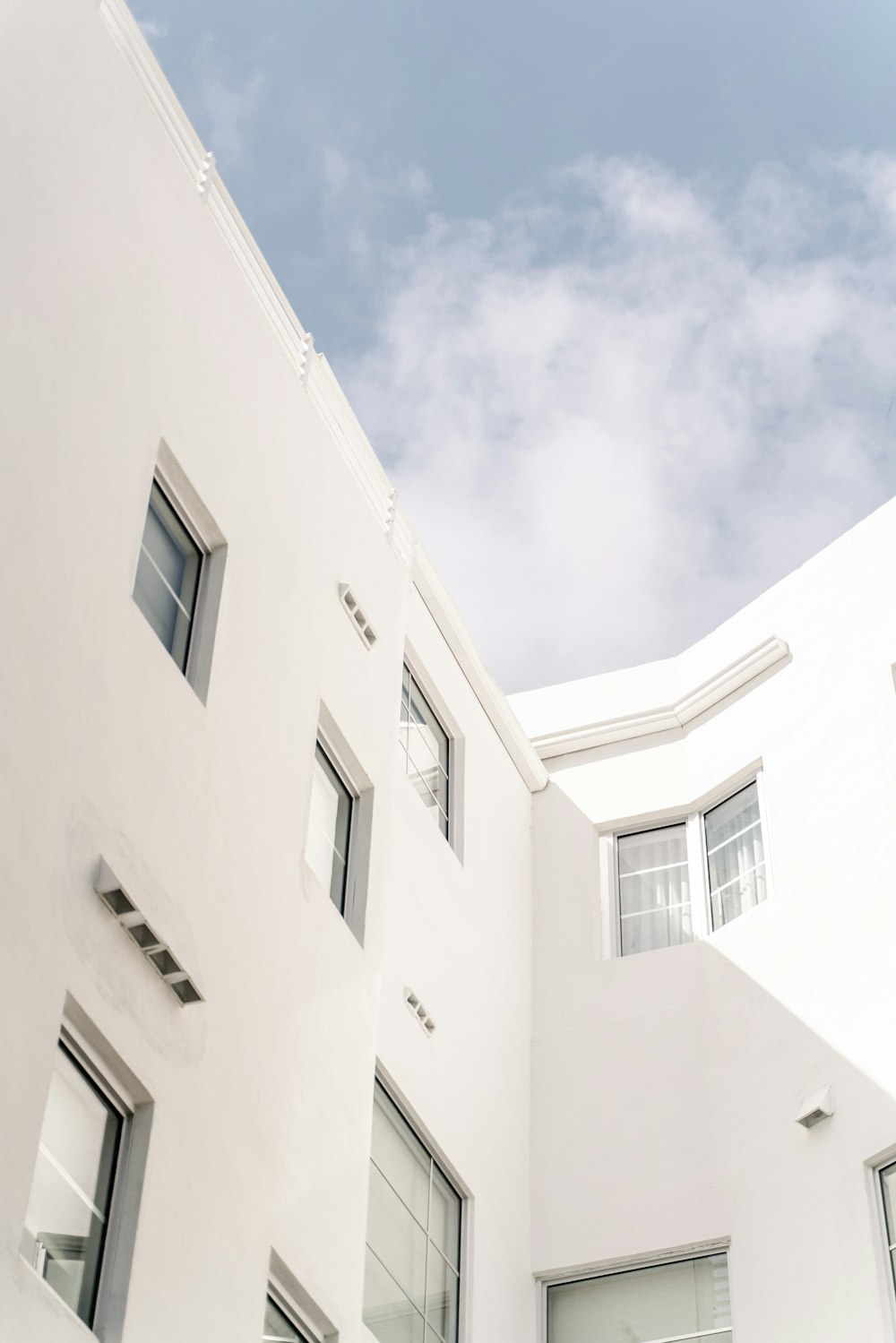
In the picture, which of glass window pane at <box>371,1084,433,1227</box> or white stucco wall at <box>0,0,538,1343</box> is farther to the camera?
glass window pane at <box>371,1084,433,1227</box>

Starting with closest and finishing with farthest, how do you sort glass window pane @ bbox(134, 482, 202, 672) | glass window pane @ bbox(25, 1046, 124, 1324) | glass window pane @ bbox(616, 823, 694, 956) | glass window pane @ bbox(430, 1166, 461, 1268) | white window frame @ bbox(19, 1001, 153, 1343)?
glass window pane @ bbox(25, 1046, 124, 1324), white window frame @ bbox(19, 1001, 153, 1343), glass window pane @ bbox(134, 482, 202, 672), glass window pane @ bbox(430, 1166, 461, 1268), glass window pane @ bbox(616, 823, 694, 956)

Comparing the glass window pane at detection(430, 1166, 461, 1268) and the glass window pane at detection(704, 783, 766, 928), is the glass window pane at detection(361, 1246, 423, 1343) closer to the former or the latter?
the glass window pane at detection(430, 1166, 461, 1268)

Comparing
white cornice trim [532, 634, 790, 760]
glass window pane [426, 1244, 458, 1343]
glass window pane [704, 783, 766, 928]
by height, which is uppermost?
white cornice trim [532, 634, 790, 760]

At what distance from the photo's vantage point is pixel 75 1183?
6.59 meters

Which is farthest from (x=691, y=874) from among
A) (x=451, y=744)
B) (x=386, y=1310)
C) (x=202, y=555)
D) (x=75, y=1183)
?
(x=75, y=1183)

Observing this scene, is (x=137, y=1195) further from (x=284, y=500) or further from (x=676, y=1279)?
(x=676, y=1279)

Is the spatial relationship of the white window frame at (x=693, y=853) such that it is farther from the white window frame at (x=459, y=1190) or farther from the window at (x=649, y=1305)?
the white window frame at (x=459, y=1190)

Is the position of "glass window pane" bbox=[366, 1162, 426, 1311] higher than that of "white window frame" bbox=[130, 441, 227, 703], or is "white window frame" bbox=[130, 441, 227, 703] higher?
"white window frame" bbox=[130, 441, 227, 703]

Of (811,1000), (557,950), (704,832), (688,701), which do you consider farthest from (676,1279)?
(688,701)

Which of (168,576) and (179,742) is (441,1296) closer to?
(179,742)

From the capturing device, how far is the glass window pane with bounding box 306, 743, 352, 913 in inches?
390

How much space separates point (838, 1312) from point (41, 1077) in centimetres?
639

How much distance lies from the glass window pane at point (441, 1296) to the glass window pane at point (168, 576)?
474cm

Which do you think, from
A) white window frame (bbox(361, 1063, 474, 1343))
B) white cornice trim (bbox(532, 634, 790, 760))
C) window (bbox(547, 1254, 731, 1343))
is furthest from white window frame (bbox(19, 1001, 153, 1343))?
white cornice trim (bbox(532, 634, 790, 760))
